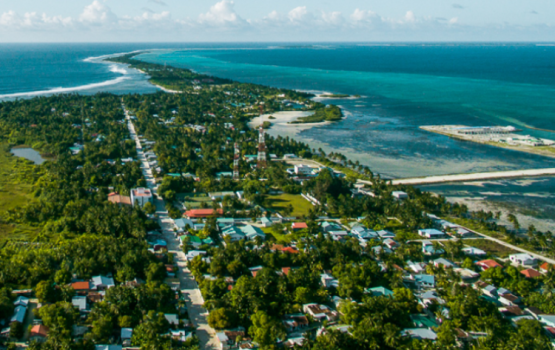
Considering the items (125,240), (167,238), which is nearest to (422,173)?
(167,238)

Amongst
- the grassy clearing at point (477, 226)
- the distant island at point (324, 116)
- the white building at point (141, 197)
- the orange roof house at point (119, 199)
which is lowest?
the grassy clearing at point (477, 226)

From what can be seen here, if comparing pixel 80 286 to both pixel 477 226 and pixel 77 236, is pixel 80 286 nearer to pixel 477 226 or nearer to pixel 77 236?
pixel 77 236

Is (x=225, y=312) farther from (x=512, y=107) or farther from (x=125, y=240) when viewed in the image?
(x=512, y=107)

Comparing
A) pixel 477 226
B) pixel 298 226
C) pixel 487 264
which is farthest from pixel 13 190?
pixel 477 226

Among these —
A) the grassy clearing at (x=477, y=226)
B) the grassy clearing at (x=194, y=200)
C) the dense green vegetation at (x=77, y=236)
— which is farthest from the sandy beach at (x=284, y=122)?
the grassy clearing at (x=477, y=226)

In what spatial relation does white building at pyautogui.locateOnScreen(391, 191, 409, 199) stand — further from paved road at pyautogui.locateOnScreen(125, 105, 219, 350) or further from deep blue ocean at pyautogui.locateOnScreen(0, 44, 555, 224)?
paved road at pyautogui.locateOnScreen(125, 105, 219, 350)

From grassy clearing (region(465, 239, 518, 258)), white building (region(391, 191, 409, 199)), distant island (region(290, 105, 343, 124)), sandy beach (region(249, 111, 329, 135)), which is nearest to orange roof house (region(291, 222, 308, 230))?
white building (region(391, 191, 409, 199))

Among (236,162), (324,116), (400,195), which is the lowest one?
(400,195)

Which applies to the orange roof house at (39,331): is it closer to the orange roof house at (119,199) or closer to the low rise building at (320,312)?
the low rise building at (320,312)
